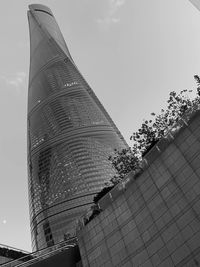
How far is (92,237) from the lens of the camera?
20.7 meters

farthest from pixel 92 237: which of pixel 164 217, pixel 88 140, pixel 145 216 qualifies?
pixel 88 140

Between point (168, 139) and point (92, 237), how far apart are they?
779 centimetres

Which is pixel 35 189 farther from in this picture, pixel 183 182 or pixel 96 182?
pixel 183 182

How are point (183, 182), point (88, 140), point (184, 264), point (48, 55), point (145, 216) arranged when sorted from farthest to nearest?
point (48, 55)
point (88, 140)
point (145, 216)
point (183, 182)
point (184, 264)

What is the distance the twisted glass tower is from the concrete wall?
92.7 meters

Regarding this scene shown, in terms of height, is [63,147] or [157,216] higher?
[63,147]

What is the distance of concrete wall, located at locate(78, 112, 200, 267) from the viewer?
1577cm

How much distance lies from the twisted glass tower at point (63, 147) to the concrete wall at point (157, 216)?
92682 millimetres

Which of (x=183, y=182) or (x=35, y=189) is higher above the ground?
(x=35, y=189)

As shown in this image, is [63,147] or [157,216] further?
[63,147]

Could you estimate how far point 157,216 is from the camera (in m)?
17.3

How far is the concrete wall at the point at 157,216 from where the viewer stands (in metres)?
15.8

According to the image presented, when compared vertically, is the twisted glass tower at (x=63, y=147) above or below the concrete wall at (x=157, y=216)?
above

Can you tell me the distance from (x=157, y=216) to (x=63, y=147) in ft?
382
